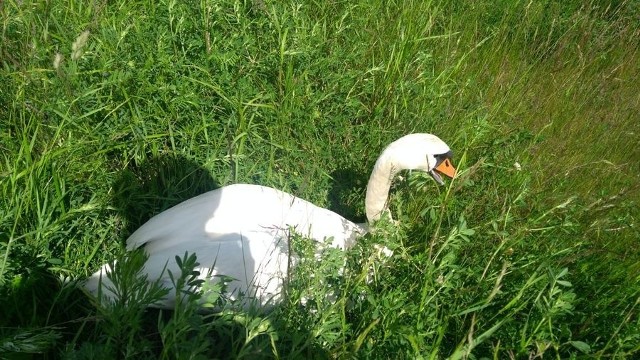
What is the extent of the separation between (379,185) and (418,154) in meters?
0.23

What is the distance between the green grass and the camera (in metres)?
2.11

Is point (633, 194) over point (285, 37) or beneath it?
beneath

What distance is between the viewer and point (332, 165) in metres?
3.24

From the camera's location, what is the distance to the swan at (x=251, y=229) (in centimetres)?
238

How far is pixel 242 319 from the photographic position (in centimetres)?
183

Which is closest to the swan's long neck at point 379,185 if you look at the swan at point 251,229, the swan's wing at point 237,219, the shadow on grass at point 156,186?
the swan at point 251,229

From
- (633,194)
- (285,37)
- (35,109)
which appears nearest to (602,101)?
(633,194)

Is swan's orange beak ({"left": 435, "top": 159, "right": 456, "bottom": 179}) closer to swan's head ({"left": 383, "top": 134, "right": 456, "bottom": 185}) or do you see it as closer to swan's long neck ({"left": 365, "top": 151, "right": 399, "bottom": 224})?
swan's head ({"left": 383, "top": 134, "right": 456, "bottom": 185})

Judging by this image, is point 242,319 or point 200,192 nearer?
point 242,319

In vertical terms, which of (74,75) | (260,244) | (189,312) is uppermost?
(74,75)

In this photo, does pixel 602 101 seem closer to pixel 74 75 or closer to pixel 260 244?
pixel 260 244

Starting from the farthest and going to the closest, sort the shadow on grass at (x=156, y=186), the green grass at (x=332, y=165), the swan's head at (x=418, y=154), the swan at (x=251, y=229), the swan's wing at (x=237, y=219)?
the shadow on grass at (x=156, y=186) → the swan's head at (x=418, y=154) → the swan's wing at (x=237, y=219) → the swan at (x=251, y=229) → the green grass at (x=332, y=165)

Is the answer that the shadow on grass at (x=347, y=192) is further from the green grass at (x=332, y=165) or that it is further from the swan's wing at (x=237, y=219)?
the swan's wing at (x=237, y=219)

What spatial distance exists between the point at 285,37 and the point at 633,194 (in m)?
2.05
